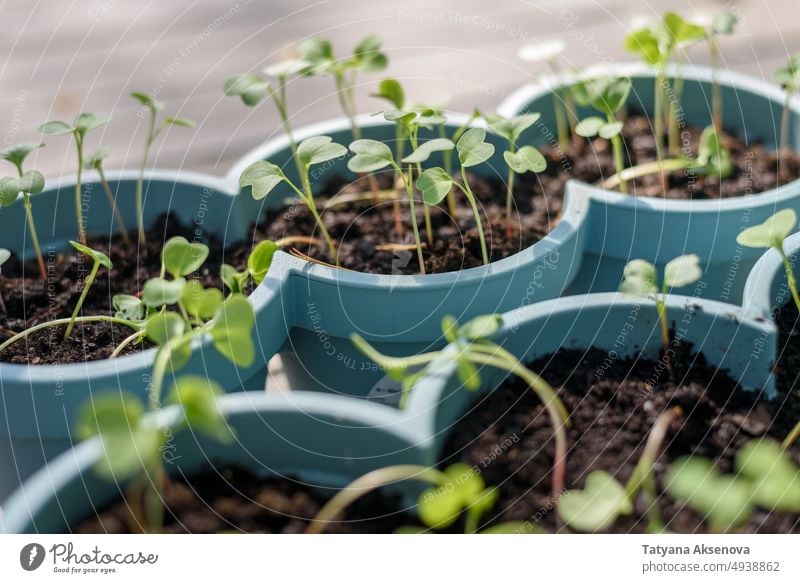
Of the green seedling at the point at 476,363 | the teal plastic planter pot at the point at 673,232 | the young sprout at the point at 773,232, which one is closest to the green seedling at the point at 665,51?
the teal plastic planter pot at the point at 673,232

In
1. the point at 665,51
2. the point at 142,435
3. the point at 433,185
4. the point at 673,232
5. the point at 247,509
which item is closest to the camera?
the point at 142,435

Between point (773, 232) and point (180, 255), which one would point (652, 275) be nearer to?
point (773, 232)

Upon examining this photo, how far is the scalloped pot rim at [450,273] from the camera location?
724 millimetres

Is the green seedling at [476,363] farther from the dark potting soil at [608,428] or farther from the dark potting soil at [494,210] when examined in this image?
the dark potting soil at [494,210]

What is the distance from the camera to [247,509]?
0.67m

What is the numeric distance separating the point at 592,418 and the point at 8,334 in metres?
0.49

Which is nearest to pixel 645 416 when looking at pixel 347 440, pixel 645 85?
pixel 347 440

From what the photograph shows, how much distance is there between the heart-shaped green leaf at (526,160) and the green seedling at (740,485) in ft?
0.89

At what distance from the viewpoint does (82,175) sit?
962mm

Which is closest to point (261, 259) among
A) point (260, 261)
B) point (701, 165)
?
point (260, 261)
